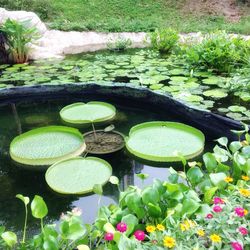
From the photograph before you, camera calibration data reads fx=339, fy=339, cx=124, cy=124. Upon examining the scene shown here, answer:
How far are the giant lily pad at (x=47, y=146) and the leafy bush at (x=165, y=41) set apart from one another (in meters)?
4.39

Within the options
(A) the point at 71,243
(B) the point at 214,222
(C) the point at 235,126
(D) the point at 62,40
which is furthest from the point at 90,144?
(D) the point at 62,40

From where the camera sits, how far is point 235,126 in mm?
3662

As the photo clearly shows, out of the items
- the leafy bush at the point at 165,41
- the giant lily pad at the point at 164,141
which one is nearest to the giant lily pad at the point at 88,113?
the giant lily pad at the point at 164,141

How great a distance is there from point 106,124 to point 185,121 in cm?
100

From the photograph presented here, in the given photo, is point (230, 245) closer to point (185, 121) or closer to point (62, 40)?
point (185, 121)

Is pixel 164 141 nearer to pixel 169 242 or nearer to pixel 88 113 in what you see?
pixel 88 113

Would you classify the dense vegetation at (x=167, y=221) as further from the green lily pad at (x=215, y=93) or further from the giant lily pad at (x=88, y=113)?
the green lily pad at (x=215, y=93)

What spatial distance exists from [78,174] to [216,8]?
39.9ft

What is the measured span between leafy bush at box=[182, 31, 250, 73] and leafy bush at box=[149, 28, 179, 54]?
56.7 inches

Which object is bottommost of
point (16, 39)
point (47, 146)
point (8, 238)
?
point (47, 146)

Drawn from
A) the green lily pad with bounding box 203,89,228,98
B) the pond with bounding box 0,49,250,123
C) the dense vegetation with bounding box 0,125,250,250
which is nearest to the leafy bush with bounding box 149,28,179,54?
the pond with bounding box 0,49,250,123

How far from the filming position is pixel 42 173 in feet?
11.2

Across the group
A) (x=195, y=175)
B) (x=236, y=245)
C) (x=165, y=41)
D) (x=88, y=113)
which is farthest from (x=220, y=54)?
(x=236, y=245)

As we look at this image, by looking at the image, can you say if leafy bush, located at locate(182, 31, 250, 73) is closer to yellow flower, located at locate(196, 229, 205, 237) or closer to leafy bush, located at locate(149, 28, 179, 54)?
leafy bush, located at locate(149, 28, 179, 54)
